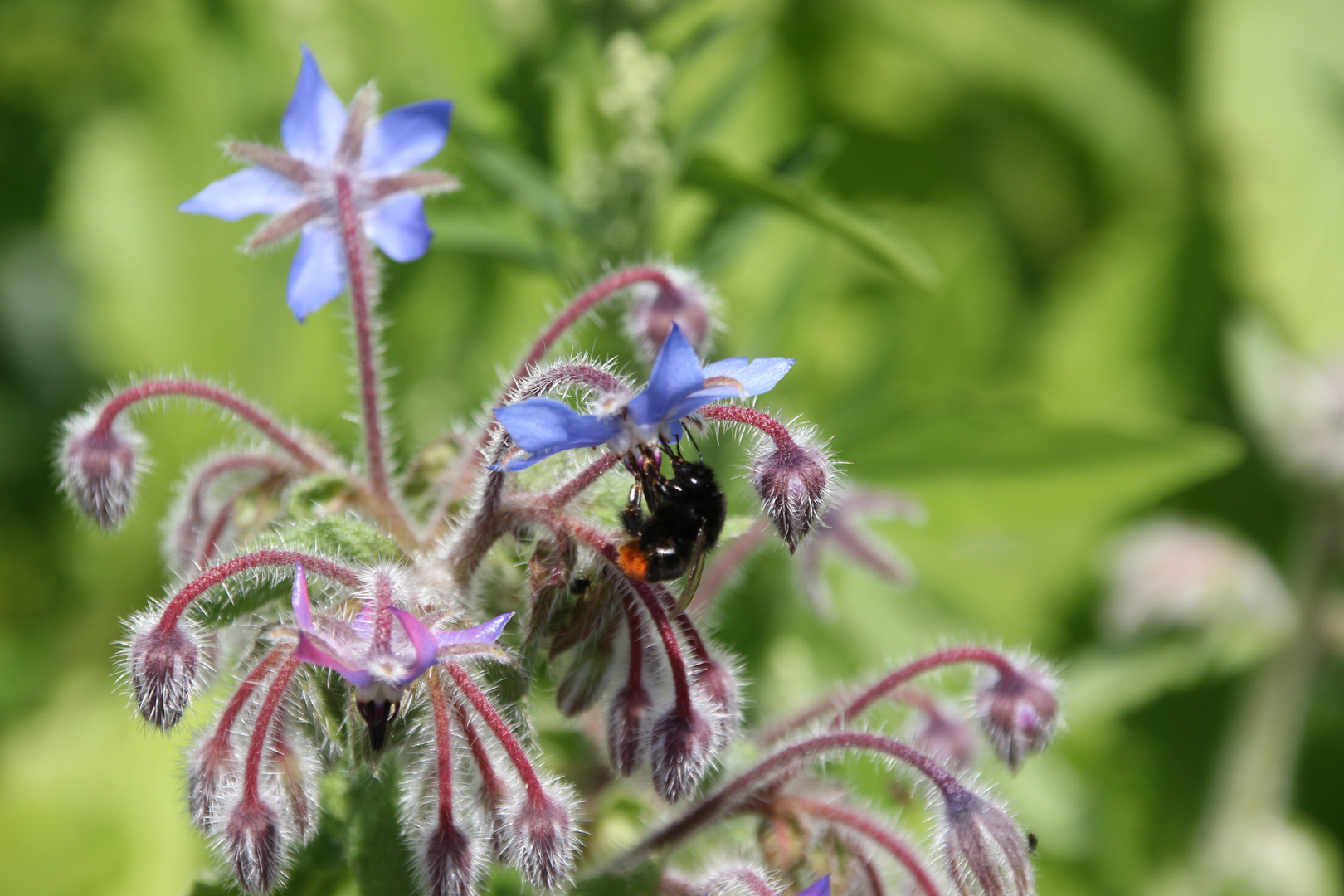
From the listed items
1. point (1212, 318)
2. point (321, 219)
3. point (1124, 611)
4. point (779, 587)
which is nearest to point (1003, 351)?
point (1212, 318)

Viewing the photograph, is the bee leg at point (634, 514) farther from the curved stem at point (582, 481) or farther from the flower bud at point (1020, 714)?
the flower bud at point (1020, 714)

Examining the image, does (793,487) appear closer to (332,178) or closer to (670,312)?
(670,312)

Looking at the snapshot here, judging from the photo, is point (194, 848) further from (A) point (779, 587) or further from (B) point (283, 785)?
(B) point (283, 785)

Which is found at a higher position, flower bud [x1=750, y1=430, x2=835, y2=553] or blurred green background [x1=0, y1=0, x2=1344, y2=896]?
flower bud [x1=750, y1=430, x2=835, y2=553]

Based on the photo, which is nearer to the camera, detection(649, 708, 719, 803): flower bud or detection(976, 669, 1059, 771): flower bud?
detection(649, 708, 719, 803): flower bud

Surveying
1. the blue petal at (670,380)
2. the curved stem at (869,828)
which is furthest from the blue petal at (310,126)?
the curved stem at (869,828)

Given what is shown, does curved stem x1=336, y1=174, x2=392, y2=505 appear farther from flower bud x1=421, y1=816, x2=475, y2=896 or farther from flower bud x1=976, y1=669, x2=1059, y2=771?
flower bud x1=976, y1=669, x2=1059, y2=771

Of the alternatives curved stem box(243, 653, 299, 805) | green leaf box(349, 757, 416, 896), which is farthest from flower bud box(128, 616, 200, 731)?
green leaf box(349, 757, 416, 896)
